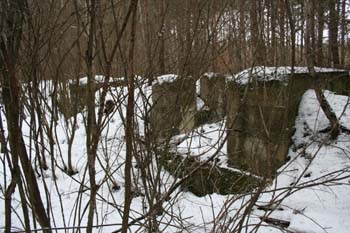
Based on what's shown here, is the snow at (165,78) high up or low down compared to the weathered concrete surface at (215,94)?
up

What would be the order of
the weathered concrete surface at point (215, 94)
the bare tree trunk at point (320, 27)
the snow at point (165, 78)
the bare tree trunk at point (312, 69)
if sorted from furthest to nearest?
the bare tree trunk at point (320, 27) < the bare tree trunk at point (312, 69) < the weathered concrete surface at point (215, 94) < the snow at point (165, 78)

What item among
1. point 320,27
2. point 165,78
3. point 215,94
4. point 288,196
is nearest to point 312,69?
point 320,27

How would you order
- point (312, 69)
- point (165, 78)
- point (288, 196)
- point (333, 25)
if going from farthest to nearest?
point (333, 25), point (312, 69), point (288, 196), point (165, 78)

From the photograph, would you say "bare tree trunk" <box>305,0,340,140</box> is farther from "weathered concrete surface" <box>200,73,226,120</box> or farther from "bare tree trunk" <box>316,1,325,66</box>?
"weathered concrete surface" <box>200,73,226,120</box>

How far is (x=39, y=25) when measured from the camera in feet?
5.47

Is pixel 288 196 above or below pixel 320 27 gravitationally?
Result: below

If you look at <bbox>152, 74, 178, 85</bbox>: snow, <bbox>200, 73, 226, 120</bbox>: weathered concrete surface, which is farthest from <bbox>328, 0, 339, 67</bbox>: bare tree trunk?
<bbox>152, 74, 178, 85</bbox>: snow

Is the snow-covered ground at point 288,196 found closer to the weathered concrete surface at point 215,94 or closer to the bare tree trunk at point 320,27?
the weathered concrete surface at point 215,94

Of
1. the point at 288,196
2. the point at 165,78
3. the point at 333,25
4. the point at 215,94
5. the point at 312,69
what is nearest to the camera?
the point at 165,78

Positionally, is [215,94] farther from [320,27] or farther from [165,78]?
[320,27]

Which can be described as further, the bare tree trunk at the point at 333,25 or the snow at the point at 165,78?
the bare tree trunk at the point at 333,25

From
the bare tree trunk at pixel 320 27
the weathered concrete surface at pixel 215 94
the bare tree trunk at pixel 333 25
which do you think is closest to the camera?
the weathered concrete surface at pixel 215 94

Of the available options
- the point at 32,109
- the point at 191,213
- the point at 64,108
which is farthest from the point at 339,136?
the point at 64,108

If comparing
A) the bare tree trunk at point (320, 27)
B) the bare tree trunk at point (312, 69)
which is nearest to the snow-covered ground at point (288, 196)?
the bare tree trunk at point (312, 69)
